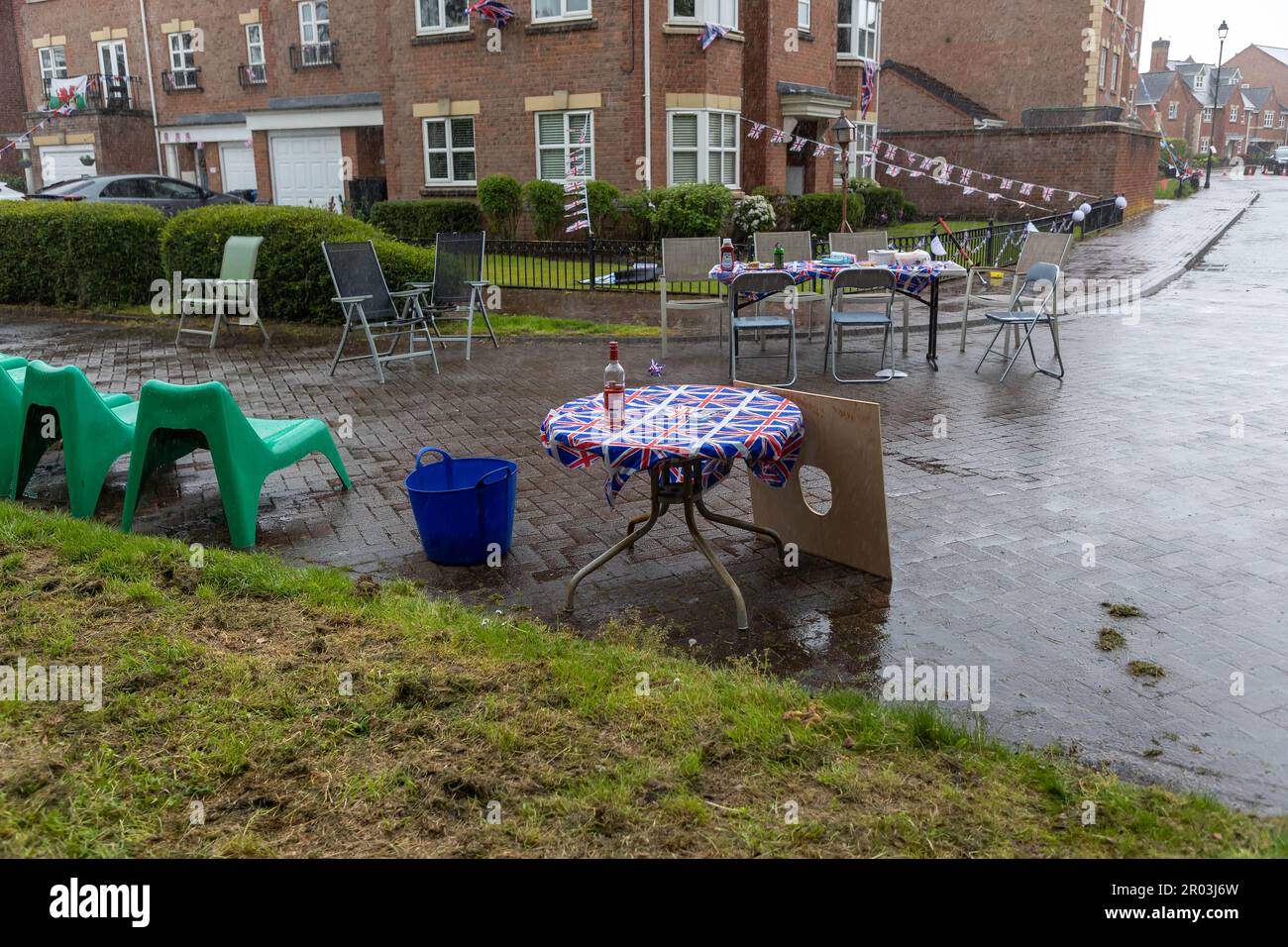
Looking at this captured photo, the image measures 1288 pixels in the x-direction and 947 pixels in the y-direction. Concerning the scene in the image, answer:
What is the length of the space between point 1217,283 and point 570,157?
12.3 m

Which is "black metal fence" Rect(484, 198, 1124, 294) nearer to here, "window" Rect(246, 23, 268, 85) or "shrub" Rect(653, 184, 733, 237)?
"shrub" Rect(653, 184, 733, 237)

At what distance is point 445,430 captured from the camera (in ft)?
25.3

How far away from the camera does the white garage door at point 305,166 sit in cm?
2694

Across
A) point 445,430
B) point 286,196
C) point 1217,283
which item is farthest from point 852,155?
point 445,430

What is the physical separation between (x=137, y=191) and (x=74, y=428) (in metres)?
17.6

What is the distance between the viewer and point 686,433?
434cm

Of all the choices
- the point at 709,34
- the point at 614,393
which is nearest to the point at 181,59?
the point at 709,34

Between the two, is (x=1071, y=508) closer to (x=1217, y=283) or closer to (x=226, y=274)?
(x=226, y=274)

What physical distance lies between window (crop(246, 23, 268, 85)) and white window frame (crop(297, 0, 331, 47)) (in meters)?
1.94

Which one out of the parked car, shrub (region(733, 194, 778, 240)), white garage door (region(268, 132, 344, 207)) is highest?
white garage door (region(268, 132, 344, 207))

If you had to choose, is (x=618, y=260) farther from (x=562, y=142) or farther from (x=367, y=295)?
(x=562, y=142)

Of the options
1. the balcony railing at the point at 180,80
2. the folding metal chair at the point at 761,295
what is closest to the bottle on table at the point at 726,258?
the folding metal chair at the point at 761,295

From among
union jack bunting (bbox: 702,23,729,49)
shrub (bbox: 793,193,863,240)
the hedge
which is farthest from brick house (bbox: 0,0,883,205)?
the hedge

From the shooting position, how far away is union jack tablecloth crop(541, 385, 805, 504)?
4.17 m
